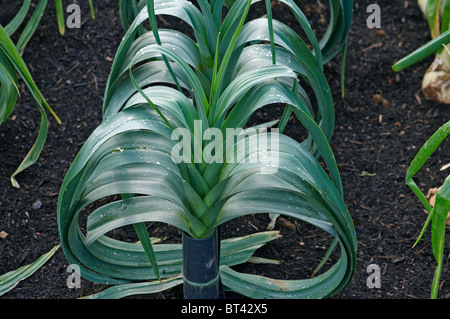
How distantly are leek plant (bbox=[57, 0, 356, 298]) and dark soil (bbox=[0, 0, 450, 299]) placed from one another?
238 millimetres

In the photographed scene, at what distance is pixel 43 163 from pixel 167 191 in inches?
27.8

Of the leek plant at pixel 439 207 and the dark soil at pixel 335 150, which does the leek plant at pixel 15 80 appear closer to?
the dark soil at pixel 335 150

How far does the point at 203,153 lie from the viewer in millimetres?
1052

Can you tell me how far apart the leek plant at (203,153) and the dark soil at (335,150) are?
0.24 meters

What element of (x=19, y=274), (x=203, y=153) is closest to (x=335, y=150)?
(x=203, y=153)

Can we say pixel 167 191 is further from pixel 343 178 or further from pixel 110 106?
pixel 343 178

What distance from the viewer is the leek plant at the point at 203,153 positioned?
3.35ft

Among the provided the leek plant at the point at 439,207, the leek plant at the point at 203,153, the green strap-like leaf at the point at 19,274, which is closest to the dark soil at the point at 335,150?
the green strap-like leaf at the point at 19,274

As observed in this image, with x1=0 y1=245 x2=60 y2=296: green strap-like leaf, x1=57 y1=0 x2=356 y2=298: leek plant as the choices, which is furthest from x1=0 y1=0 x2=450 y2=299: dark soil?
x1=57 y1=0 x2=356 y2=298: leek plant

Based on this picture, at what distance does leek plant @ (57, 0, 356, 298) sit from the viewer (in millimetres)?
1021

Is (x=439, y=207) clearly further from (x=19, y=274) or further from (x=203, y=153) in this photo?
(x=19, y=274)

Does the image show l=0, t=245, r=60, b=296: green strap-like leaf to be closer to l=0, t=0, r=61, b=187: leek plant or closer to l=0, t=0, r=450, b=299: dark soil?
Result: l=0, t=0, r=450, b=299: dark soil

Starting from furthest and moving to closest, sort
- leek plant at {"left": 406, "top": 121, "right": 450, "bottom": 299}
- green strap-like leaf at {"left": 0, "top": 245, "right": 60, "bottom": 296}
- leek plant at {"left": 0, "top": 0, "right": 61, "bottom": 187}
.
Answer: green strap-like leaf at {"left": 0, "top": 245, "right": 60, "bottom": 296}
leek plant at {"left": 0, "top": 0, "right": 61, "bottom": 187}
leek plant at {"left": 406, "top": 121, "right": 450, "bottom": 299}

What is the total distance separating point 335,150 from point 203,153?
2.56 ft
